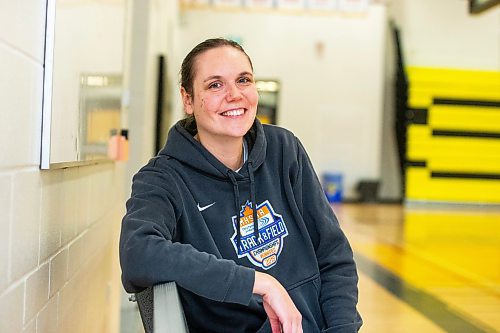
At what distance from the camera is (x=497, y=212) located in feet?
33.6

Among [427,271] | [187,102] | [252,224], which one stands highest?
[187,102]

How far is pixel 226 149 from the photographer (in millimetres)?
1616

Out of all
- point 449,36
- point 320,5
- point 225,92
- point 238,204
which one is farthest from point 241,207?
point 449,36

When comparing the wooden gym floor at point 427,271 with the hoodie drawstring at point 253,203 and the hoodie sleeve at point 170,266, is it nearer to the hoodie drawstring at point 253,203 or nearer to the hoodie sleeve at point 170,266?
the hoodie drawstring at point 253,203

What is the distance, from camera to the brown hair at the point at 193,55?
1.57 meters

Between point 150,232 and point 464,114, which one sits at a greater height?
point 464,114

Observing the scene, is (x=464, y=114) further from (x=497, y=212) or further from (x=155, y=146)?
(x=155, y=146)

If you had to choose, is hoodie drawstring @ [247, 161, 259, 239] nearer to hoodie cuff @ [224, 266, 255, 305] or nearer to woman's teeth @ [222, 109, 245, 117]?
woman's teeth @ [222, 109, 245, 117]

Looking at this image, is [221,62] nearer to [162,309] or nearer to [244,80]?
[244,80]

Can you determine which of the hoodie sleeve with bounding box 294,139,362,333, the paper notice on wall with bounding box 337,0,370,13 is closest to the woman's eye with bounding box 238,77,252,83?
the hoodie sleeve with bounding box 294,139,362,333

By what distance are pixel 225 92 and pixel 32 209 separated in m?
0.49

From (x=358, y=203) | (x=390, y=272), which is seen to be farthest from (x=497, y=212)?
(x=390, y=272)

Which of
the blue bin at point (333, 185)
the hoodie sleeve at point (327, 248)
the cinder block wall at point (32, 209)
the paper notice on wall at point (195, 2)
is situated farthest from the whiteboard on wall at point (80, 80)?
the blue bin at point (333, 185)

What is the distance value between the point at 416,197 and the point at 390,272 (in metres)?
6.24
